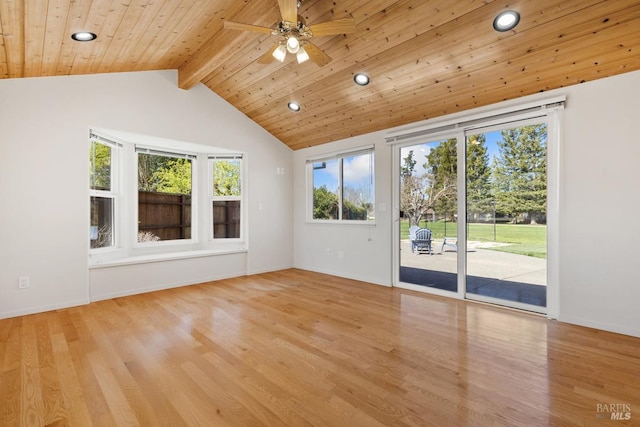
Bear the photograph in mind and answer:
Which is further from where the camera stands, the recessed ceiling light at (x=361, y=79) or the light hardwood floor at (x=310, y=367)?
the recessed ceiling light at (x=361, y=79)

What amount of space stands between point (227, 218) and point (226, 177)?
74 cm

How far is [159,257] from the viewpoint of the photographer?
455 cm

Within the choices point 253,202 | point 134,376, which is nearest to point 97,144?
point 253,202

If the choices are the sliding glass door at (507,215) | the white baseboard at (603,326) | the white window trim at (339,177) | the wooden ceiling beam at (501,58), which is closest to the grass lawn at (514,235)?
the sliding glass door at (507,215)

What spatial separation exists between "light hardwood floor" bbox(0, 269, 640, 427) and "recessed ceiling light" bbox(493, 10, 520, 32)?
8.67 feet

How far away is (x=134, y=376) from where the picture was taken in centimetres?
212

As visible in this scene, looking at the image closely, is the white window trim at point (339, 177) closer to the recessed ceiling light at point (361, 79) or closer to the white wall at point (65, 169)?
the recessed ceiling light at point (361, 79)

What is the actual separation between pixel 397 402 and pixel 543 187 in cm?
282

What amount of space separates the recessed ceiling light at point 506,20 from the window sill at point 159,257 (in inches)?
179

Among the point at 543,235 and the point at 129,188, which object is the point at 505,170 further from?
the point at 129,188

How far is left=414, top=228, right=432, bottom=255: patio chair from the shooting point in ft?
14.3

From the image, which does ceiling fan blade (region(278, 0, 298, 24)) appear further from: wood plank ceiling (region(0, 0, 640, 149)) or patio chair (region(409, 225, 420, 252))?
patio chair (region(409, 225, 420, 252))

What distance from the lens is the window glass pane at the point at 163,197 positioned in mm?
4941

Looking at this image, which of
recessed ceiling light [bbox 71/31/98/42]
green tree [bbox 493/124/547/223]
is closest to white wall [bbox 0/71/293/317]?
recessed ceiling light [bbox 71/31/98/42]
